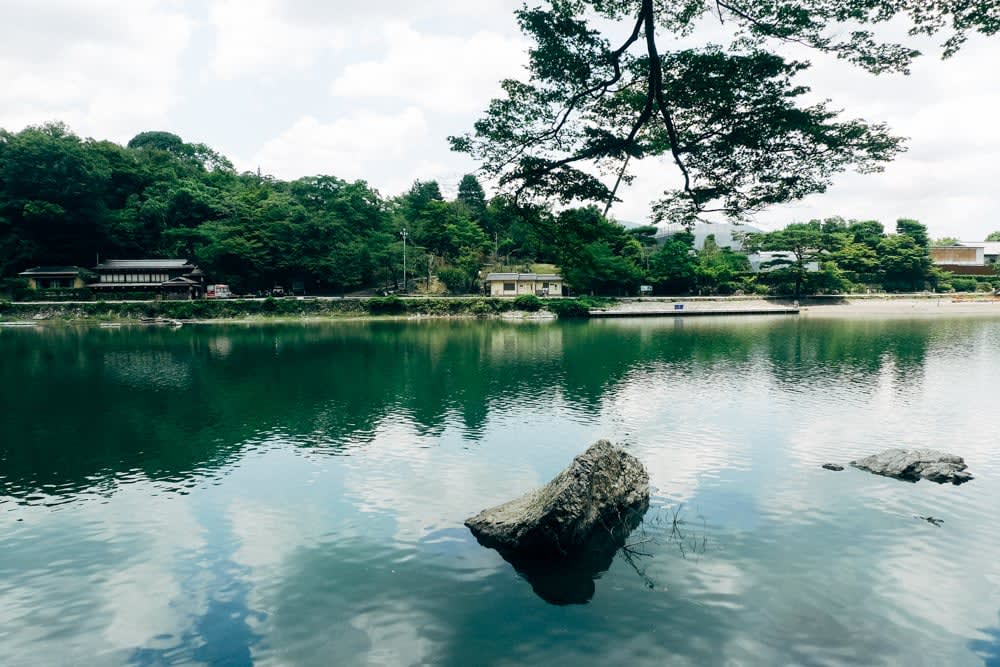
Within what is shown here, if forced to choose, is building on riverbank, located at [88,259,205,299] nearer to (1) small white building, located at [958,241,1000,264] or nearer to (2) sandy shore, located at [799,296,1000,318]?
(2) sandy shore, located at [799,296,1000,318]

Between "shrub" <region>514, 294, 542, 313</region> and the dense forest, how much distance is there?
16.9 ft

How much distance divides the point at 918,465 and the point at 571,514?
8.60 metres

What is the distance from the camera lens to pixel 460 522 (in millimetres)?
10102

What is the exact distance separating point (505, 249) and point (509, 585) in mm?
70418

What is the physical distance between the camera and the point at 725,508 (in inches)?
412

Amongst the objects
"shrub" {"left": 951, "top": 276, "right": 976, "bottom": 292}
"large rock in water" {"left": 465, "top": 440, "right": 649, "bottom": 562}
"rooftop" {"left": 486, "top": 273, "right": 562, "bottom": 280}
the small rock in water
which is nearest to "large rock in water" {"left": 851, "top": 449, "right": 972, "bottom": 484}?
"large rock in water" {"left": 465, "top": 440, "right": 649, "bottom": 562}

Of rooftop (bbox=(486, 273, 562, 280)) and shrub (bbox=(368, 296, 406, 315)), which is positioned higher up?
rooftop (bbox=(486, 273, 562, 280))

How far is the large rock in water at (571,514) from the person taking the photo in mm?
8641

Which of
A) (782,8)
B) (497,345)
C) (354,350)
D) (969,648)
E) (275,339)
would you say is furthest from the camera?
(275,339)

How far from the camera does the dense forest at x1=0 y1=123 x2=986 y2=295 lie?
192ft

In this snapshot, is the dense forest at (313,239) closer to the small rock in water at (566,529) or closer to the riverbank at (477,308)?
the riverbank at (477,308)

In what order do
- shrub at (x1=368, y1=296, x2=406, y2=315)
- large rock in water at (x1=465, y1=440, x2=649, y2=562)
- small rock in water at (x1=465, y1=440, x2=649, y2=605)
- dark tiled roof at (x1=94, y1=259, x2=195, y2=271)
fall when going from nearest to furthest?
small rock in water at (x1=465, y1=440, x2=649, y2=605), large rock in water at (x1=465, y1=440, x2=649, y2=562), shrub at (x1=368, y1=296, x2=406, y2=315), dark tiled roof at (x1=94, y1=259, x2=195, y2=271)

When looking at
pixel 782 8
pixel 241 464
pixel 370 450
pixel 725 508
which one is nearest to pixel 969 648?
pixel 725 508

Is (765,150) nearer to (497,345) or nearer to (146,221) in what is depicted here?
(497,345)
